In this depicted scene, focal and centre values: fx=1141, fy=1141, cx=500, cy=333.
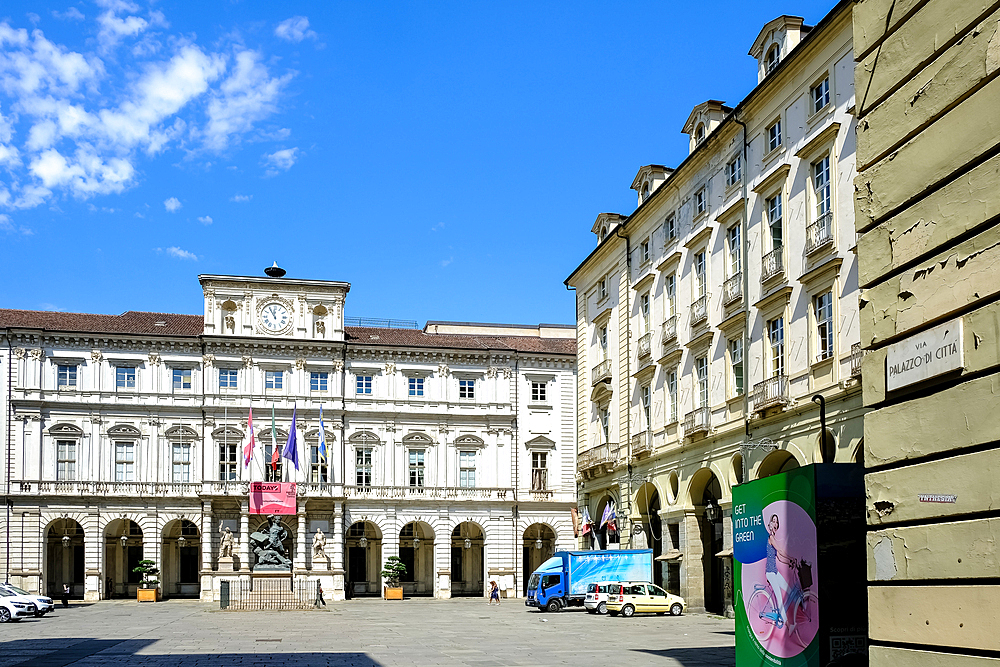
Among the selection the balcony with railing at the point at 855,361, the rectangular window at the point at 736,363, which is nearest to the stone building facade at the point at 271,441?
the rectangular window at the point at 736,363

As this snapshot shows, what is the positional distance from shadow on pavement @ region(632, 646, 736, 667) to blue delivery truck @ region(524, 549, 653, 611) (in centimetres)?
1688

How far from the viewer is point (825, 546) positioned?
49.8ft

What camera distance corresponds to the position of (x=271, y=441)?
6994 cm

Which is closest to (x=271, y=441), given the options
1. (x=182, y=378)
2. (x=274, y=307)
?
(x=182, y=378)

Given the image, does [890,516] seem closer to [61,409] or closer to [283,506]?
[283,506]

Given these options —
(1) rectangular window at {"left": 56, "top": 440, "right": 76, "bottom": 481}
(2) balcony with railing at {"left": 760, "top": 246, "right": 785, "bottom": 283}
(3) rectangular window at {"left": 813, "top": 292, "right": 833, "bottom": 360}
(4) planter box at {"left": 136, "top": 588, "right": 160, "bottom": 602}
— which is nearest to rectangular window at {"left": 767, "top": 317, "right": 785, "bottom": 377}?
(2) balcony with railing at {"left": 760, "top": 246, "right": 785, "bottom": 283}

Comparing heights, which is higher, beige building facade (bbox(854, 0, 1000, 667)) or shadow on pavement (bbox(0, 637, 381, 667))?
beige building facade (bbox(854, 0, 1000, 667))

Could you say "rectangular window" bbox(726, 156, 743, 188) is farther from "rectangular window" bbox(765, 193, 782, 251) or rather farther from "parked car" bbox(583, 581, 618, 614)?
"parked car" bbox(583, 581, 618, 614)

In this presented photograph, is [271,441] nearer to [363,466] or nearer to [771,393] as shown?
[363,466]

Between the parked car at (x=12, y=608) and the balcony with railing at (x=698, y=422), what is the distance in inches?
1085

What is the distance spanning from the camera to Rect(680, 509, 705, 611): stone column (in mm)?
41688

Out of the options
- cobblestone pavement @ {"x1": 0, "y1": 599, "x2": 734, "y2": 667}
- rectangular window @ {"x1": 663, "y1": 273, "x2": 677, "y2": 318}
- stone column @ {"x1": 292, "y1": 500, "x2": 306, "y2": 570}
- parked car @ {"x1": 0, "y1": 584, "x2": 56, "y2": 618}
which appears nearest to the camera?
cobblestone pavement @ {"x1": 0, "y1": 599, "x2": 734, "y2": 667}

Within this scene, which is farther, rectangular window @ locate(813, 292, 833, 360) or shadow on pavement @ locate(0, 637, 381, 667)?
rectangular window @ locate(813, 292, 833, 360)

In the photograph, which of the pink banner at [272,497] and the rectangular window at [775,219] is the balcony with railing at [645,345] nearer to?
the rectangular window at [775,219]
